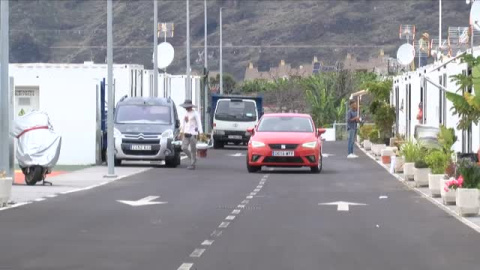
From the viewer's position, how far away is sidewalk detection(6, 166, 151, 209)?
24.9 meters

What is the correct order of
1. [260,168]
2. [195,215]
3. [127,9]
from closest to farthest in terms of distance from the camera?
[195,215] → [260,168] → [127,9]

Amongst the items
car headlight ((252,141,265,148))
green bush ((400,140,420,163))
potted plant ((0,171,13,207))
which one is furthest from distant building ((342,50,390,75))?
potted plant ((0,171,13,207))

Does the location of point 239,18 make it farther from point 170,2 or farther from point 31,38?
point 31,38

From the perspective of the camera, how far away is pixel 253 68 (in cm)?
12050

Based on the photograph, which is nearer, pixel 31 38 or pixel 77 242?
pixel 77 242

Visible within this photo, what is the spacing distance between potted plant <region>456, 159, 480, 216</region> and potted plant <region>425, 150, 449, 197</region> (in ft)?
11.0

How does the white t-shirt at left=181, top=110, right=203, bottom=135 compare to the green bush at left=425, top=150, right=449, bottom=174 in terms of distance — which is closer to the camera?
the green bush at left=425, top=150, right=449, bottom=174

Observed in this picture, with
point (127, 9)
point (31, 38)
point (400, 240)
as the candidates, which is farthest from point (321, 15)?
point (400, 240)

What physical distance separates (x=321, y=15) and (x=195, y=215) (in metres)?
108

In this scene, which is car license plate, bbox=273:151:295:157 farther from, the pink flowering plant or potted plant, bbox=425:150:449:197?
the pink flowering plant

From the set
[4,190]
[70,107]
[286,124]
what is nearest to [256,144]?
[286,124]

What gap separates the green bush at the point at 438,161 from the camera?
26933 millimetres

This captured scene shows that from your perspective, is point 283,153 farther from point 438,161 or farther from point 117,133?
point 438,161

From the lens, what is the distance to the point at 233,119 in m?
57.9
